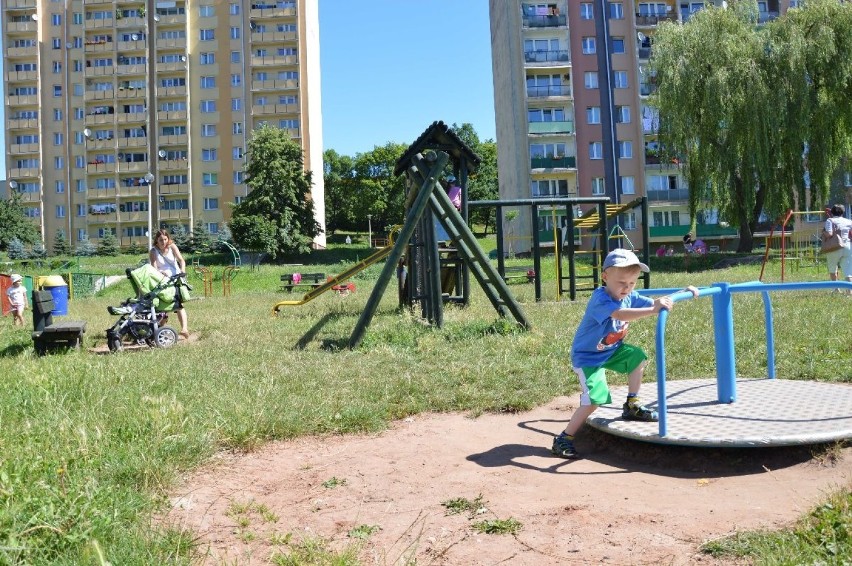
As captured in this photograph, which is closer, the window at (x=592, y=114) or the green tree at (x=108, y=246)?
the window at (x=592, y=114)

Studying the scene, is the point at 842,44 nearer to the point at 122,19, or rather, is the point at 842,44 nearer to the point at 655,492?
the point at 655,492

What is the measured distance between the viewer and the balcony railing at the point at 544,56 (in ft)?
166

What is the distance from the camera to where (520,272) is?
2744 cm

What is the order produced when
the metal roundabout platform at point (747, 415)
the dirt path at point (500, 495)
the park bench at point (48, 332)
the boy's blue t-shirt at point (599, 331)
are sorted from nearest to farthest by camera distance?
1. the dirt path at point (500, 495)
2. the metal roundabout platform at point (747, 415)
3. the boy's blue t-shirt at point (599, 331)
4. the park bench at point (48, 332)

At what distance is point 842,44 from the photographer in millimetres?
27672

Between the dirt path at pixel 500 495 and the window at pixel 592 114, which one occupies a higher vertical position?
the window at pixel 592 114

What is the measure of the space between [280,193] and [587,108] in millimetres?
21246

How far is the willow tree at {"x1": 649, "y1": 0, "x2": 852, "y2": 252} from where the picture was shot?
27391 mm

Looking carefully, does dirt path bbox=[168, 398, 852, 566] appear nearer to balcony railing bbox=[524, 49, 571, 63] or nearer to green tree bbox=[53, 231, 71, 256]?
balcony railing bbox=[524, 49, 571, 63]

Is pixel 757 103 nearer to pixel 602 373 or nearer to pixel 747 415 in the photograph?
pixel 747 415

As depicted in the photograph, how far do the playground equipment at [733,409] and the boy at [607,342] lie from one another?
21cm

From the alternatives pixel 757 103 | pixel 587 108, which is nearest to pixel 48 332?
pixel 757 103

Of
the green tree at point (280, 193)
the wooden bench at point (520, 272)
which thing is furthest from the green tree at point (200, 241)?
the wooden bench at point (520, 272)

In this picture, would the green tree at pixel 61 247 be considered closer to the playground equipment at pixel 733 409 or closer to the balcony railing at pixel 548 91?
the balcony railing at pixel 548 91
